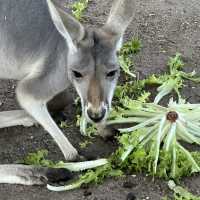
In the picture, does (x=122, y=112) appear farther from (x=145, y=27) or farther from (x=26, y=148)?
(x=145, y=27)

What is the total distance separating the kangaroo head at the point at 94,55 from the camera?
3.40 m

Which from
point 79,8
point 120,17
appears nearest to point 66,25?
point 120,17

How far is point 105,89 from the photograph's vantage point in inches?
135

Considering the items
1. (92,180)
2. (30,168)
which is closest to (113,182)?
(92,180)

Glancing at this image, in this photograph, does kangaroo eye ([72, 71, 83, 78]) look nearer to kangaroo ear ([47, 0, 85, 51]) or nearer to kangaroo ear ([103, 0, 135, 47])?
kangaroo ear ([47, 0, 85, 51])

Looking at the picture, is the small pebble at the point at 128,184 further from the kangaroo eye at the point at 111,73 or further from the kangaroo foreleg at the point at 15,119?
the kangaroo foreleg at the point at 15,119

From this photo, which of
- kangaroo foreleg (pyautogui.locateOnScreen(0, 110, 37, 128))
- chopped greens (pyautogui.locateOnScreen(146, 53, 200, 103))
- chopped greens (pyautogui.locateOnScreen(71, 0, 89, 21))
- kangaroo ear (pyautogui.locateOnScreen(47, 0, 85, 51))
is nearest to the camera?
kangaroo ear (pyautogui.locateOnScreen(47, 0, 85, 51))

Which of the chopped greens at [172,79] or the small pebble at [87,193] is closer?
the small pebble at [87,193]

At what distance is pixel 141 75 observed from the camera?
4574 millimetres

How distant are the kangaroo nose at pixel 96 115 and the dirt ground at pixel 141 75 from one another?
393 millimetres

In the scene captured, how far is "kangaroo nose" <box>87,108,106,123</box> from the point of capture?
3385mm

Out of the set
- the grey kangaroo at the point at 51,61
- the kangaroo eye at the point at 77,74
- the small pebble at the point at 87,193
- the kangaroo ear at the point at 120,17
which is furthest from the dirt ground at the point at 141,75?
the kangaroo ear at the point at 120,17

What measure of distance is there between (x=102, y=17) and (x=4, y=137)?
Answer: 5.64 feet

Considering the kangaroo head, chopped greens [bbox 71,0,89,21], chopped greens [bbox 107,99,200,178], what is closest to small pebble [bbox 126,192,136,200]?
chopped greens [bbox 107,99,200,178]
